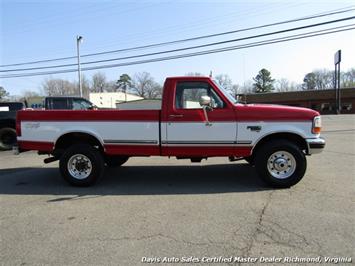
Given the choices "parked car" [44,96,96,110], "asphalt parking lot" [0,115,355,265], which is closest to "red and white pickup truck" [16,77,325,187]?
"asphalt parking lot" [0,115,355,265]

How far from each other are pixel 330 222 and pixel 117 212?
3.10 metres

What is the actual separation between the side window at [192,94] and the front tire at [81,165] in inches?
77.9

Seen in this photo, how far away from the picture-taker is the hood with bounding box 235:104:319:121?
6246mm

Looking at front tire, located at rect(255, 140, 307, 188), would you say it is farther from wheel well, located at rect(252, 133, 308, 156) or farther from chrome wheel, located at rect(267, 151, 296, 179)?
wheel well, located at rect(252, 133, 308, 156)

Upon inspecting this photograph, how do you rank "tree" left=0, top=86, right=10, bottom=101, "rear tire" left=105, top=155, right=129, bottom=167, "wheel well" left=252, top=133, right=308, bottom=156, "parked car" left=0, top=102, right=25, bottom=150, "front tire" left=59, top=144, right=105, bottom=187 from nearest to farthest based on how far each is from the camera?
"wheel well" left=252, top=133, right=308, bottom=156
"front tire" left=59, top=144, right=105, bottom=187
"rear tire" left=105, top=155, right=129, bottom=167
"parked car" left=0, top=102, right=25, bottom=150
"tree" left=0, top=86, right=10, bottom=101

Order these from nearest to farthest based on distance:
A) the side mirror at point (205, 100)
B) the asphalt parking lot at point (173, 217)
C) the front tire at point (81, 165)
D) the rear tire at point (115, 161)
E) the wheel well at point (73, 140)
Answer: the asphalt parking lot at point (173, 217)
the side mirror at point (205, 100)
the front tire at point (81, 165)
the wheel well at point (73, 140)
the rear tire at point (115, 161)

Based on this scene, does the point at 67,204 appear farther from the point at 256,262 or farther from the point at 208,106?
the point at 256,262

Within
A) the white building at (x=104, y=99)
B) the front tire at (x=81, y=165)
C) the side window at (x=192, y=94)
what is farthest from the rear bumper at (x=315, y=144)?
the white building at (x=104, y=99)

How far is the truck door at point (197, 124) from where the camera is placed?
6.34m

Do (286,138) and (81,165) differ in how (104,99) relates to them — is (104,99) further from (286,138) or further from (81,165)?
(286,138)

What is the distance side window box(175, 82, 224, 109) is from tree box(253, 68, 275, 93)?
87066mm

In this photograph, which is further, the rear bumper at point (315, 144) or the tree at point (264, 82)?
the tree at point (264, 82)

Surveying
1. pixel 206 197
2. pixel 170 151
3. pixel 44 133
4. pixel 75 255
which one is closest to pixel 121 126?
pixel 170 151

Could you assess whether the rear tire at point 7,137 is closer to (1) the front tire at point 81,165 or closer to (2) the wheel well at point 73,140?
(2) the wheel well at point 73,140
